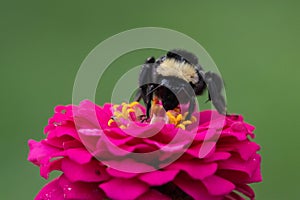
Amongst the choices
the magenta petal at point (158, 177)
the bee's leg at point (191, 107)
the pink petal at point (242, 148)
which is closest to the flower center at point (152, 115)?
the bee's leg at point (191, 107)

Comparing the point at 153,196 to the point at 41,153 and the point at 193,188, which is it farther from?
the point at 41,153

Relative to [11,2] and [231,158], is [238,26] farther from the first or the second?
[231,158]

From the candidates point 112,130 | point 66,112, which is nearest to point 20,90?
point 66,112

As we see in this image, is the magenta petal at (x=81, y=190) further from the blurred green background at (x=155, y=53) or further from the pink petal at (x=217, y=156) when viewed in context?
the blurred green background at (x=155, y=53)

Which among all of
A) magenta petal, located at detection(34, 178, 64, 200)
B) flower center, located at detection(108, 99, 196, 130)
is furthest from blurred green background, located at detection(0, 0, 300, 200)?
magenta petal, located at detection(34, 178, 64, 200)

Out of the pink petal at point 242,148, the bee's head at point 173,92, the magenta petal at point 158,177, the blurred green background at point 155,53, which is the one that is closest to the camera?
the magenta petal at point 158,177

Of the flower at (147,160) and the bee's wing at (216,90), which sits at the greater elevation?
the bee's wing at (216,90)

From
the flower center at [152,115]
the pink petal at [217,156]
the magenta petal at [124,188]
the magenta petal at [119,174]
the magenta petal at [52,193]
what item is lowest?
the magenta petal at [52,193]
